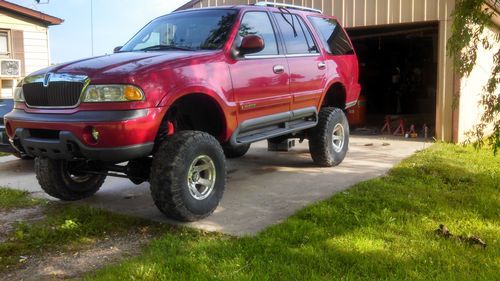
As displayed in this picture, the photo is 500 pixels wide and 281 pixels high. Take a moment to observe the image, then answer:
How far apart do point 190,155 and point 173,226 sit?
2.33 feet

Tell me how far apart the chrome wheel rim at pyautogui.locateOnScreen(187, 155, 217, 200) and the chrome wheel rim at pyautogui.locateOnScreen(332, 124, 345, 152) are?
3142 mm

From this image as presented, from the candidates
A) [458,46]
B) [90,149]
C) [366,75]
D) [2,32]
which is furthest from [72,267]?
[2,32]

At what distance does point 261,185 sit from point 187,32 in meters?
2.08

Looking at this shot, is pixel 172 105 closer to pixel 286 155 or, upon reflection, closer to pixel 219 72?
pixel 219 72

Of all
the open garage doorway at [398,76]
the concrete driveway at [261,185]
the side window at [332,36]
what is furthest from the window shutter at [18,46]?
the side window at [332,36]

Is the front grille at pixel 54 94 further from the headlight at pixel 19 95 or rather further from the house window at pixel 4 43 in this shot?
the house window at pixel 4 43

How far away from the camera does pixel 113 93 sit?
4359 mm

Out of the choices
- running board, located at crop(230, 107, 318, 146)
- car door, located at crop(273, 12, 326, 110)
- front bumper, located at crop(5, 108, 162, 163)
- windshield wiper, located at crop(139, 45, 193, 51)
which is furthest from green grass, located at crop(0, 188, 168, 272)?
car door, located at crop(273, 12, 326, 110)

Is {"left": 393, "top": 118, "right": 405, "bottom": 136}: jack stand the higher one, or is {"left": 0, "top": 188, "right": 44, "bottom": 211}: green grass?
{"left": 393, "top": 118, "right": 405, "bottom": 136}: jack stand

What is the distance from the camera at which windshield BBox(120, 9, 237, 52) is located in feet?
18.2

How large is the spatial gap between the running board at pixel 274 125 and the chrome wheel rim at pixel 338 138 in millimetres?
779

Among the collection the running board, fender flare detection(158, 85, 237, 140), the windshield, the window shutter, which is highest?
the window shutter

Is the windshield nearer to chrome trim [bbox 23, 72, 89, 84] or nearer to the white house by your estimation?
chrome trim [bbox 23, 72, 89, 84]

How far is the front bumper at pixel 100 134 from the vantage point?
13.9 ft
